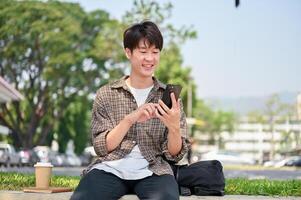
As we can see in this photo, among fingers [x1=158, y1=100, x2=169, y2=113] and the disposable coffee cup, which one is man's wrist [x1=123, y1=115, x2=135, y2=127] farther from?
the disposable coffee cup

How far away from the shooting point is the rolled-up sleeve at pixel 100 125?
3.84m

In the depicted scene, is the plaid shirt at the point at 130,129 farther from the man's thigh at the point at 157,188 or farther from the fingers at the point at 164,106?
the fingers at the point at 164,106

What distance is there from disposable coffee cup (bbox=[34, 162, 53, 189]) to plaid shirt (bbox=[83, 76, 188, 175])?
41cm

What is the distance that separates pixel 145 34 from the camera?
383 cm

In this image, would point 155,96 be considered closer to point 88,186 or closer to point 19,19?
point 88,186

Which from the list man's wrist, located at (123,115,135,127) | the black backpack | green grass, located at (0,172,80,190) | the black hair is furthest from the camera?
green grass, located at (0,172,80,190)

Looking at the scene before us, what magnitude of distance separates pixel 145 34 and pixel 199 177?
1057 millimetres

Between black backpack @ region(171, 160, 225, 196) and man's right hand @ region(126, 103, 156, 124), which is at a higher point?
man's right hand @ region(126, 103, 156, 124)

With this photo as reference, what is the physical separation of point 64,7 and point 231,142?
12284cm

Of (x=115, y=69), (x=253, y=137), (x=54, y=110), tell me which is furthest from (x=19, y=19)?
(x=253, y=137)

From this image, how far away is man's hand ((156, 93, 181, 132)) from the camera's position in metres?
3.67

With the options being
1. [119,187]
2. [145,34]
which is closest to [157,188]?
[119,187]

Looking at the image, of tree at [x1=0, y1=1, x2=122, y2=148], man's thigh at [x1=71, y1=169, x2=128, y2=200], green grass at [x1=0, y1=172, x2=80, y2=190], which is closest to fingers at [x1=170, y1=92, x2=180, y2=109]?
man's thigh at [x1=71, y1=169, x2=128, y2=200]

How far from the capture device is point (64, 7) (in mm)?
34625
